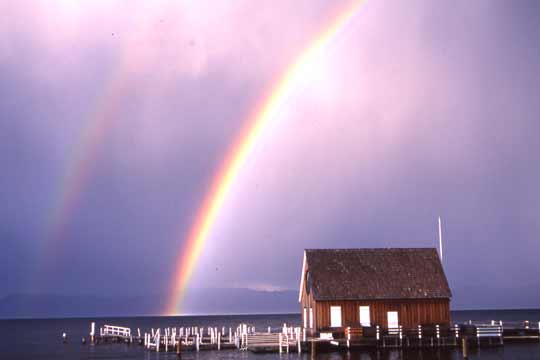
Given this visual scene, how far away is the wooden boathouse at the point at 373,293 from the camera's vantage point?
55.4 metres

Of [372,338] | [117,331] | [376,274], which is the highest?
[376,274]

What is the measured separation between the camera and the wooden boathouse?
55.4 meters

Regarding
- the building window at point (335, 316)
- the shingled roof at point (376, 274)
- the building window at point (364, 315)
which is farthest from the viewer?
the shingled roof at point (376, 274)

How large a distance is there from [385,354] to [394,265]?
10382mm

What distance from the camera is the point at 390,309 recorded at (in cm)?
5584

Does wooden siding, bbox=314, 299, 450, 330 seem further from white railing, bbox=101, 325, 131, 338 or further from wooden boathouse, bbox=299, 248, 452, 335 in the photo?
white railing, bbox=101, 325, 131, 338

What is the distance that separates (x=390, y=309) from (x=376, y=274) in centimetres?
339

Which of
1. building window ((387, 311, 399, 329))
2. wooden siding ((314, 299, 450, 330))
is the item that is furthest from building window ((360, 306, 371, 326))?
building window ((387, 311, 399, 329))

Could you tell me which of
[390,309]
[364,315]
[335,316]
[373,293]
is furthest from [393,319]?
[335,316]

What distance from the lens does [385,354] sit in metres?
50.7

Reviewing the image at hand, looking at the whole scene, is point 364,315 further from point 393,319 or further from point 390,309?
point 393,319

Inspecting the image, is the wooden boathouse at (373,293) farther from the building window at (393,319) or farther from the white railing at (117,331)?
the white railing at (117,331)

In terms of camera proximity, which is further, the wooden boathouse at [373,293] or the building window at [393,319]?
the building window at [393,319]

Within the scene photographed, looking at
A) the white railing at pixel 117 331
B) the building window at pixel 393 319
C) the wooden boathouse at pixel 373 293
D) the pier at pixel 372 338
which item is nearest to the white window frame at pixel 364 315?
the wooden boathouse at pixel 373 293
